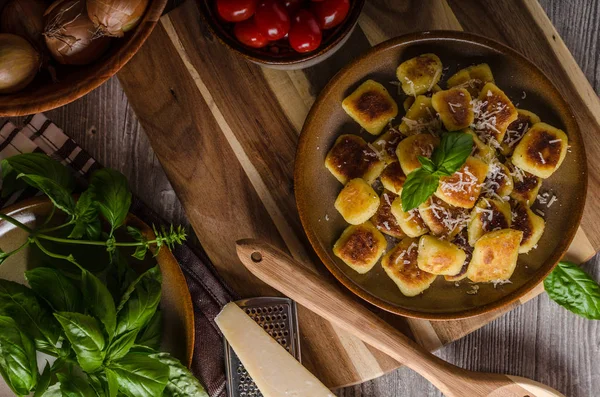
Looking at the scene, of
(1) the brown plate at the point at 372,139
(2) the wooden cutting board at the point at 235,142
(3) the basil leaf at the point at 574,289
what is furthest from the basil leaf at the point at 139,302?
(3) the basil leaf at the point at 574,289

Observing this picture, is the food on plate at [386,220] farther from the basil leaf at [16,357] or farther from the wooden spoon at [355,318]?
the basil leaf at [16,357]

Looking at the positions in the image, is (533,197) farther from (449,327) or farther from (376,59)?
(376,59)

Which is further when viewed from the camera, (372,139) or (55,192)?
(372,139)

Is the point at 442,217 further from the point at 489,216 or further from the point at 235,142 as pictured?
the point at 235,142

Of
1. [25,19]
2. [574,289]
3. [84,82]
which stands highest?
[25,19]

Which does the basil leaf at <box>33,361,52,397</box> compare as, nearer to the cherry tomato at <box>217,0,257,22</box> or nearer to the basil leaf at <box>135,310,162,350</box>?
the basil leaf at <box>135,310,162,350</box>

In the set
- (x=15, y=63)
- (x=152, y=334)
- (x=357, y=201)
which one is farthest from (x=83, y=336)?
(x=357, y=201)

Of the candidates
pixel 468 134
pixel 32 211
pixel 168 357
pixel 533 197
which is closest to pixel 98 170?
pixel 32 211
